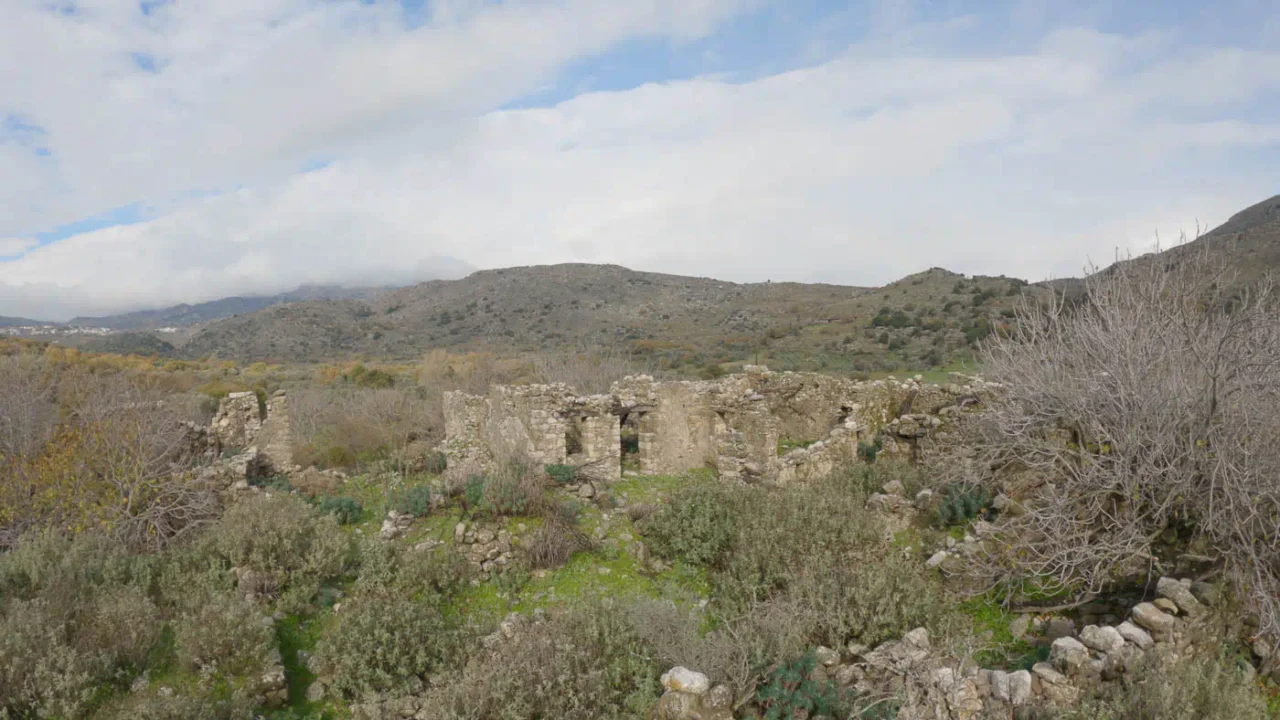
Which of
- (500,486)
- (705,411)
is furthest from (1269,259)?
(500,486)

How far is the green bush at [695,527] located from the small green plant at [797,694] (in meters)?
2.64

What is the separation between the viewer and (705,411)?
12.2 meters

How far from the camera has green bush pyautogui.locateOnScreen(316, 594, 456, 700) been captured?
5.64m

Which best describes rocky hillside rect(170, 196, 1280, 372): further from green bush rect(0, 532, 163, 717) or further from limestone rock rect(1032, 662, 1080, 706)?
green bush rect(0, 532, 163, 717)

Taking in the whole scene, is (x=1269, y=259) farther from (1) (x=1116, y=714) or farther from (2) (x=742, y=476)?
(1) (x=1116, y=714)

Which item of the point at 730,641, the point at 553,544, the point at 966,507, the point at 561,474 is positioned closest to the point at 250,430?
the point at 561,474

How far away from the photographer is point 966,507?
24.0 ft

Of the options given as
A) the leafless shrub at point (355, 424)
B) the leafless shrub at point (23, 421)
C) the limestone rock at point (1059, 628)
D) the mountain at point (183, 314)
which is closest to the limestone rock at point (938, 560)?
the limestone rock at point (1059, 628)

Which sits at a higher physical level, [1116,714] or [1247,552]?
[1247,552]

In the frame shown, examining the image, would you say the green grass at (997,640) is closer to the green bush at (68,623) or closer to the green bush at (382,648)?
the green bush at (382,648)

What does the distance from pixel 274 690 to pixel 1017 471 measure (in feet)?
26.2

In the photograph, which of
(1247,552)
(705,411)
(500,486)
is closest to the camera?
(1247,552)

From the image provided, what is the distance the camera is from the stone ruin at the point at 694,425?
409 inches

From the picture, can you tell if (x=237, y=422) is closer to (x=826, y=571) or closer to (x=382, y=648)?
(x=382, y=648)
